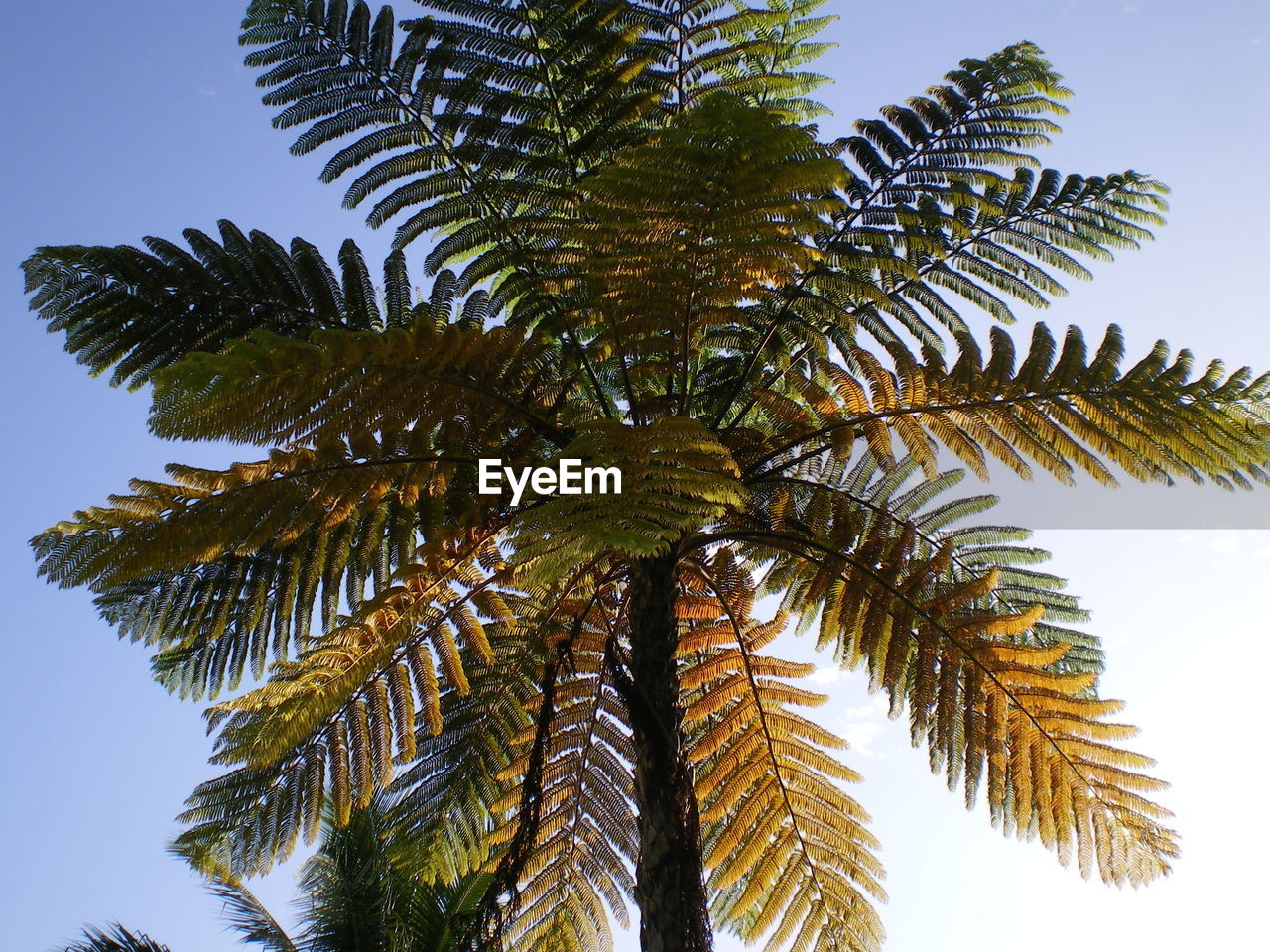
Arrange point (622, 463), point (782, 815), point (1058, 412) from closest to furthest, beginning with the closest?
point (622, 463) → point (1058, 412) → point (782, 815)

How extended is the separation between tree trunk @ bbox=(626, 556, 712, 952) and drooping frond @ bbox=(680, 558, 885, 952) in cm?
29

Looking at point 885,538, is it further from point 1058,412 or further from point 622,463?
point 622,463

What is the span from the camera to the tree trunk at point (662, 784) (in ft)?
9.66

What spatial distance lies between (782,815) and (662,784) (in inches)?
26.3

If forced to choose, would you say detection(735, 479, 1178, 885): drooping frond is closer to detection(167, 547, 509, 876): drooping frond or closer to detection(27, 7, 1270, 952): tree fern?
detection(27, 7, 1270, 952): tree fern

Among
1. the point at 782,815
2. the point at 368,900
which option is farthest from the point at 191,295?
the point at 368,900

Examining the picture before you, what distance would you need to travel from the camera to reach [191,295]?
3861 mm

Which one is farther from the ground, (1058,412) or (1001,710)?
(1058,412)

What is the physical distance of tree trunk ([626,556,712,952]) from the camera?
9.66 ft

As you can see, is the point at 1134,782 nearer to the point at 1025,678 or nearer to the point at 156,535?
the point at 1025,678

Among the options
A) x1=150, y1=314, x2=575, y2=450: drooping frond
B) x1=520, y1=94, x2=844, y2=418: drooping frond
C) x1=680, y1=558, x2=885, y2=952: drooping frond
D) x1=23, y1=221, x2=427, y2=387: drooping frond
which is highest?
x1=23, y1=221, x2=427, y2=387: drooping frond

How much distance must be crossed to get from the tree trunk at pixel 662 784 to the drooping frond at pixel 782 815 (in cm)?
29

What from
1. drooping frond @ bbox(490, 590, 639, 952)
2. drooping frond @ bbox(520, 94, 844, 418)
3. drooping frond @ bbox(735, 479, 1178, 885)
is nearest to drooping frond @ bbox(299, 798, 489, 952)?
drooping frond @ bbox(490, 590, 639, 952)

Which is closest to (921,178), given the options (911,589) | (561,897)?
(911,589)
